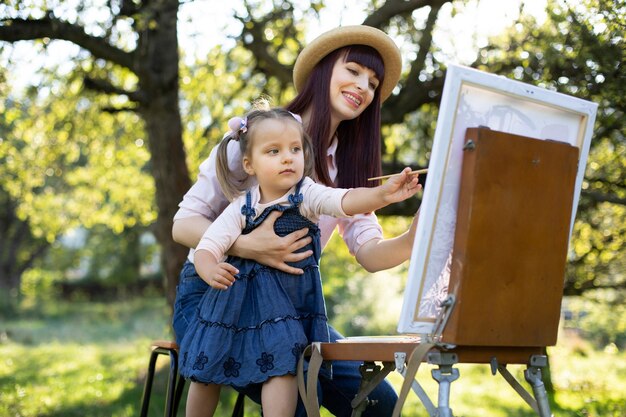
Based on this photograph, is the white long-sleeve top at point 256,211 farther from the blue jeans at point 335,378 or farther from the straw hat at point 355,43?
the straw hat at point 355,43

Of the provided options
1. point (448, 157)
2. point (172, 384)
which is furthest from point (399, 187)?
point (172, 384)

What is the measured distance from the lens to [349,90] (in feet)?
10.7

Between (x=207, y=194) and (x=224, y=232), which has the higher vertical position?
(x=207, y=194)

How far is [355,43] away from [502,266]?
4.64 feet

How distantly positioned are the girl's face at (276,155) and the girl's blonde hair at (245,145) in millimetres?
26

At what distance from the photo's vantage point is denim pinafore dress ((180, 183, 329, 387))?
104 inches

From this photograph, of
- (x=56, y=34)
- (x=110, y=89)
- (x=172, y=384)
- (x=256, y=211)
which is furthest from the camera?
(x=110, y=89)

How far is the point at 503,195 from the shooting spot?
218cm

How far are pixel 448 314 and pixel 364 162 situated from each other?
1.29 meters

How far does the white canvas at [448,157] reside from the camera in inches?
84.6

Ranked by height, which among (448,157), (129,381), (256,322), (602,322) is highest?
(448,157)

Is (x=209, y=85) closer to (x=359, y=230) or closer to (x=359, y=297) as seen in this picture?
(x=359, y=230)

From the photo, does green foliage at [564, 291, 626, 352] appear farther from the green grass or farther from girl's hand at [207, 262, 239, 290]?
girl's hand at [207, 262, 239, 290]

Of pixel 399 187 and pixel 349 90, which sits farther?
pixel 349 90
